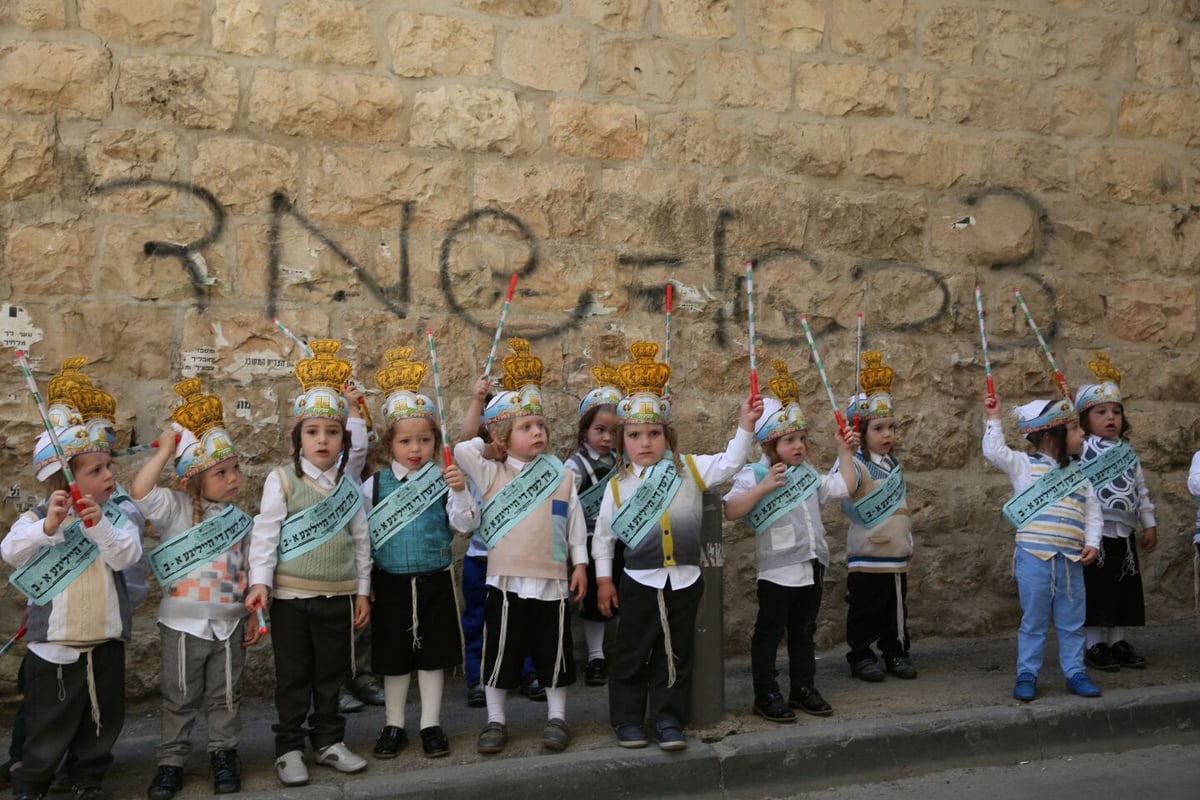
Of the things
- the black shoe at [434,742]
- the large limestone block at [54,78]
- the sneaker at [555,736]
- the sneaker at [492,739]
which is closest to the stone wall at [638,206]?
the large limestone block at [54,78]

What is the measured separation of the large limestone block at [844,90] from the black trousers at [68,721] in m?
4.94

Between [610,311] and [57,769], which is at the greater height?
[610,311]

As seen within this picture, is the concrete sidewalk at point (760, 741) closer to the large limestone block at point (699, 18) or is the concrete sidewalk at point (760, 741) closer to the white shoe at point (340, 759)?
the white shoe at point (340, 759)

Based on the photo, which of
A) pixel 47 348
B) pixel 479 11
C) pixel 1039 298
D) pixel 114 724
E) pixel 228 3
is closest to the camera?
pixel 114 724

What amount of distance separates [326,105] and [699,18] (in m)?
2.23

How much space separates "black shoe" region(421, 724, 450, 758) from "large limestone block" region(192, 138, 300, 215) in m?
2.79

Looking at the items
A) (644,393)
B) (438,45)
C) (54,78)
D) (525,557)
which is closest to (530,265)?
(438,45)

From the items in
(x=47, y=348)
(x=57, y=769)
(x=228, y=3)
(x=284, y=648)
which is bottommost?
(x=57, y=769)

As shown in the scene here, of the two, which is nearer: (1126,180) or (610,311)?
(610,311)

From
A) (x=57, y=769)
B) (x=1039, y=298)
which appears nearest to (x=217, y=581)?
(x=57, y=769)

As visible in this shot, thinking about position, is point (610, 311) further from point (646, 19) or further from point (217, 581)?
point (217, 581)

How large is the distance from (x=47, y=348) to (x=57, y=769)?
206cm

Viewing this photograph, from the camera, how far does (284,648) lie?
5215 millimetres

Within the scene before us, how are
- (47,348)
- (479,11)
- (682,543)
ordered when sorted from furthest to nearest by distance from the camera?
(479,11)
(47,348)
(682,543)
